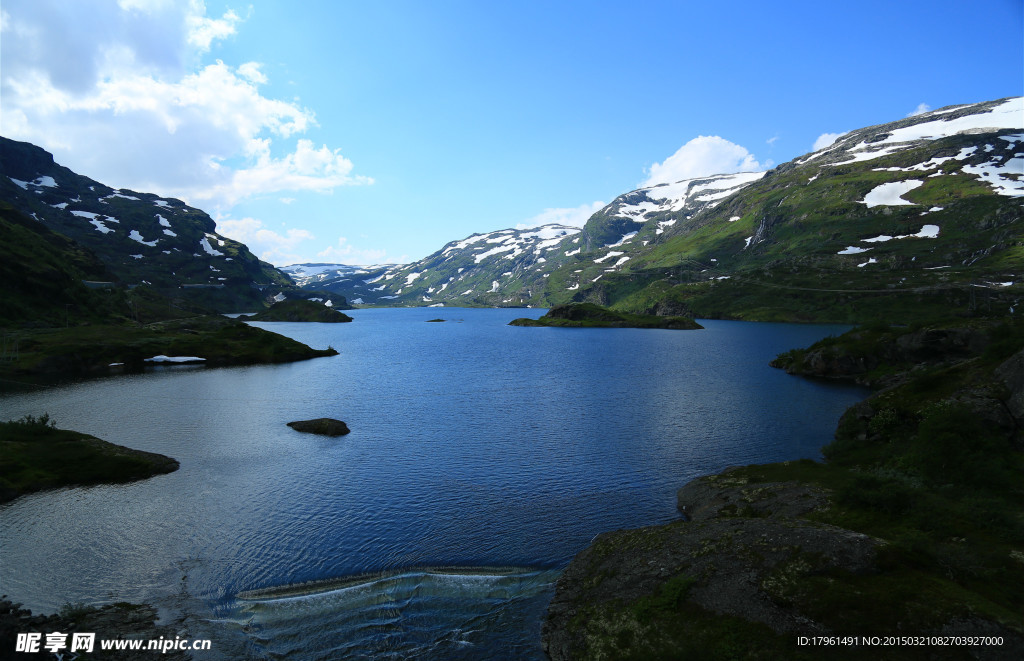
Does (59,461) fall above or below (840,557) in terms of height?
below

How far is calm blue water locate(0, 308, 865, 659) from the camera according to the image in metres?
26.0

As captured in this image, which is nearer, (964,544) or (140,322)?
(964,544)

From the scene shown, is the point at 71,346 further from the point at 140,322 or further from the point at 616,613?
the point at 616,613

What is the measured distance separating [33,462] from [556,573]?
48468 mm

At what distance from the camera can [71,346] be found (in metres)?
108

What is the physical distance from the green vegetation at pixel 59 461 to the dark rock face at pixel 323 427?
16407 millimetres

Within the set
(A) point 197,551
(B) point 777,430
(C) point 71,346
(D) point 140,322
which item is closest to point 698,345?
(B) point 777,430

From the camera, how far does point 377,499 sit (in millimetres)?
41344

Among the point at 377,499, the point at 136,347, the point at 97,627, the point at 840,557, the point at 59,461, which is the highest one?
the point at 136,347

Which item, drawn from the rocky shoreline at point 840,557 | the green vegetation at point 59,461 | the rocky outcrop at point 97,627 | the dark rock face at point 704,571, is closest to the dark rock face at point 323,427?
the green vegetation at point 59,461

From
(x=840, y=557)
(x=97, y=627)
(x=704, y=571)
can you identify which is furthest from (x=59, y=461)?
(x=840, y=557)

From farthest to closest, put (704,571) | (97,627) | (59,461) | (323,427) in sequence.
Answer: (323,427)
(59,461)
(704,571)
(97,627)

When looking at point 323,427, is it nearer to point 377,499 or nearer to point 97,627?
point 377,499

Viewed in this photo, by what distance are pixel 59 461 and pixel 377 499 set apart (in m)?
30.8
